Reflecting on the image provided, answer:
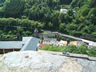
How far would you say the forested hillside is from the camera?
1675cm

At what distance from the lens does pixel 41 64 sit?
1696 mm

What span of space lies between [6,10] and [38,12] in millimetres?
6047

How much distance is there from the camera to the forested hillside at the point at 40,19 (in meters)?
16.8

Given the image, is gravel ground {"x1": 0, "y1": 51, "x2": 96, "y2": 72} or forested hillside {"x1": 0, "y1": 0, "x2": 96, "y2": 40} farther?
forested hillside {"x1": 0, "y1": 0, "x2": 96, "y2": 40}

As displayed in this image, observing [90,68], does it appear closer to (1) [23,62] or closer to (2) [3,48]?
(1) [23,62]

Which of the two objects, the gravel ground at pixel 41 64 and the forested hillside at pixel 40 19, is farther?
the forested hillside at pixel 40 19

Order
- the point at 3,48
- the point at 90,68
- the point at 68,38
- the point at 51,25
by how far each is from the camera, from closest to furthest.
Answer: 1. the point at 90,68
2. the point at 3,48
3. the point at 68,38
4. the point at 51,25

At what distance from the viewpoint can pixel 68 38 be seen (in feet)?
53.6

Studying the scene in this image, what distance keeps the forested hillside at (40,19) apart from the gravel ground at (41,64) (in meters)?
14.5

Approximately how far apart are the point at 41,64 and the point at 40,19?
18.4m

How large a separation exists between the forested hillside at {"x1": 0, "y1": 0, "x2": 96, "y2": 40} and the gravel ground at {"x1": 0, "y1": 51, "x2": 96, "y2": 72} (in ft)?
47.7

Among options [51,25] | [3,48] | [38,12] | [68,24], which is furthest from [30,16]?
[3,48]

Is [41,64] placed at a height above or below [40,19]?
above

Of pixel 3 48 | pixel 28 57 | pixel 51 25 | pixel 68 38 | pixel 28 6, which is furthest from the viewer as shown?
pixel 28 6
